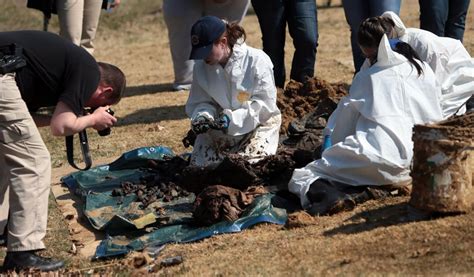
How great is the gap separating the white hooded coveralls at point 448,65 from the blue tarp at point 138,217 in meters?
1.69

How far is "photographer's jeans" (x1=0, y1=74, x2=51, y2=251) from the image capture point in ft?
17.2

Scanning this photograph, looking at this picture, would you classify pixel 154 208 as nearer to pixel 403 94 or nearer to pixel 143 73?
pixel 403 94

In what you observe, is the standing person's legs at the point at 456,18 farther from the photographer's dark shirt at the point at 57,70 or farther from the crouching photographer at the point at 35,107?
the photographer's dark shirt at the point at 57,70

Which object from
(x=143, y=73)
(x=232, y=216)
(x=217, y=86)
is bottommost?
(x=143, y=73)

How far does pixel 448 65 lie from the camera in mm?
7219

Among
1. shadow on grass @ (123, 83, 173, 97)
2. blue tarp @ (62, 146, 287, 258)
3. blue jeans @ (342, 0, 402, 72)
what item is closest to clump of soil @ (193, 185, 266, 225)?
blue tarp @ (62, 146, 287, 258)

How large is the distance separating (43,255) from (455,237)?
2490 millimetres

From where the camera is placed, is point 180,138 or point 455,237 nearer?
point 455,237

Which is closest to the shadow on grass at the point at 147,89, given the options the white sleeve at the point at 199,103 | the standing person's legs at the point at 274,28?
the standing person's legs at the point at 274,28

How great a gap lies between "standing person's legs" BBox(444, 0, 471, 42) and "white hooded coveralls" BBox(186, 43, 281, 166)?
8.67 ft

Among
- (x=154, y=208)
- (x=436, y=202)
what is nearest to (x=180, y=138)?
(x=154, y=208)

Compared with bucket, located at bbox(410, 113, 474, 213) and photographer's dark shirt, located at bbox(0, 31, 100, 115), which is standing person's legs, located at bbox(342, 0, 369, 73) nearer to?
bucket, located at bbox(410, 113, 474, 213)

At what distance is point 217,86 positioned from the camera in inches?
271

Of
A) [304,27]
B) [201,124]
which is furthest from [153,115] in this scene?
[201,124]
